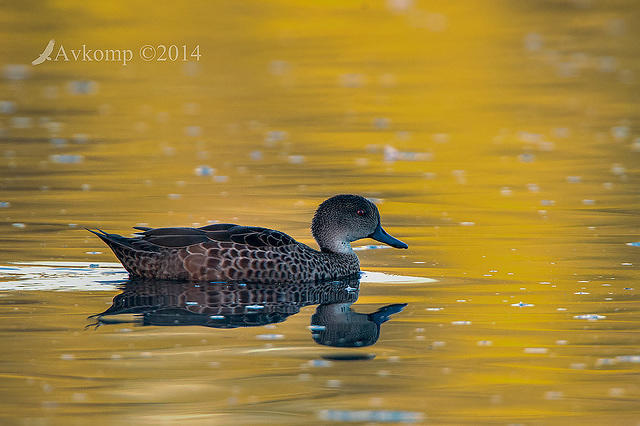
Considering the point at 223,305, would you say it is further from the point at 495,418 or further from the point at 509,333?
the point at 495,418

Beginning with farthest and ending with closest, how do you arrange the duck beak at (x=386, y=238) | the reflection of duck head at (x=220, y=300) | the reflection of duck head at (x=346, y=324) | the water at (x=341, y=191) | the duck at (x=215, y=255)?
1. the duck beak at (x=386, y=238)
2. the duck at (x=215, y=255)
3. the reflection of duck head at (x=220, y=300)
4. the reflection of duck head at (x=346, y=324)
5. the water at (x=341, y=191)

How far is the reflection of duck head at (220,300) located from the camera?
9.44 metres

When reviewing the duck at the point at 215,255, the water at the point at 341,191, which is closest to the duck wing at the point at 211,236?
the duck at the point at 215,255

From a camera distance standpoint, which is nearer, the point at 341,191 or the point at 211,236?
the point at 211,236

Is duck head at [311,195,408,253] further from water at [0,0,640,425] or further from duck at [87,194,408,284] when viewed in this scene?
duck at [87,194,408,284]

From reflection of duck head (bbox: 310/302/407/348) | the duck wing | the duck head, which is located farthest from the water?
the duck wing

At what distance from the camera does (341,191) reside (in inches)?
592

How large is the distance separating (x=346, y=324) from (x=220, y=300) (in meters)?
1.24

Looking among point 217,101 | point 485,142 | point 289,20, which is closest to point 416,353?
point 485,142

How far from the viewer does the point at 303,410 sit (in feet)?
23.7

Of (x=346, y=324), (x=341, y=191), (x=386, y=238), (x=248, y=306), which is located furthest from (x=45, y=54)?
(x=346, y=324)

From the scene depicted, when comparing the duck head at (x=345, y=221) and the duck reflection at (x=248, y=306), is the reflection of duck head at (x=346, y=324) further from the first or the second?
the duck head at (x=345, y=221)

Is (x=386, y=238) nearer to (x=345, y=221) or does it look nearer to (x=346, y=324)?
(x=345, y=221)

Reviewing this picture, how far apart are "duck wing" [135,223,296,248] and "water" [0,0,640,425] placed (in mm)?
614
